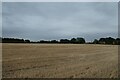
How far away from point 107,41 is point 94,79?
90051 mm

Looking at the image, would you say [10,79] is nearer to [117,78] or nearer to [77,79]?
[77,79]

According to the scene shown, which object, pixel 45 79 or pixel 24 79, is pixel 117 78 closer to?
pixel 45 79

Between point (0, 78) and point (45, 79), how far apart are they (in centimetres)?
212

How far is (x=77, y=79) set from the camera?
1130 cm

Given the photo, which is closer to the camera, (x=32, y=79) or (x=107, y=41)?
(x=32, y=79)

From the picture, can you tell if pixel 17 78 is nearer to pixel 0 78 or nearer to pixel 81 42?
pixel 0 78

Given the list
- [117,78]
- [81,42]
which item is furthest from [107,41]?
[117,78]

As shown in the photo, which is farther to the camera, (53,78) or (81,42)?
(81,42)

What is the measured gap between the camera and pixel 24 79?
438 inches

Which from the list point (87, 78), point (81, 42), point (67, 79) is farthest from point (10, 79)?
point (81, 42)

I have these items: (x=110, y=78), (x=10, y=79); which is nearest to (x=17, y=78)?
(x=10, y=79)

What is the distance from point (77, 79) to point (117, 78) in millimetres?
1909

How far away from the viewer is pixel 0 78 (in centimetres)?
1162

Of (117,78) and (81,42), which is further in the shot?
(81,42)
